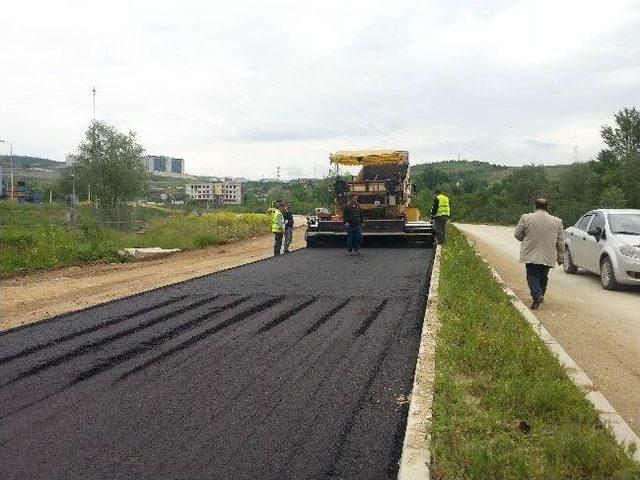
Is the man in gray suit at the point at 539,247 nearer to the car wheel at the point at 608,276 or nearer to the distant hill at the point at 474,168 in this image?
the car wheel at the point at 608,276

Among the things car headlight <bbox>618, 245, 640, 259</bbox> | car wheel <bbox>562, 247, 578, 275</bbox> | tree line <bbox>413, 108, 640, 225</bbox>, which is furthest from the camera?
tree line <bbox>413, 108, 640, 225</bbox>

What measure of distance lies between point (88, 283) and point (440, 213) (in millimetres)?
10774

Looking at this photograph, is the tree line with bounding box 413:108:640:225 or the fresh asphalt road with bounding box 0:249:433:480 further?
the tree line with bounding box 413:108:640:225

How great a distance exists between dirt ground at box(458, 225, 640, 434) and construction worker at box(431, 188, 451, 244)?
17.2ft

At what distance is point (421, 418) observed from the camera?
431 centimetres

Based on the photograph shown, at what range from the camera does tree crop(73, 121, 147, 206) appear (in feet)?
193

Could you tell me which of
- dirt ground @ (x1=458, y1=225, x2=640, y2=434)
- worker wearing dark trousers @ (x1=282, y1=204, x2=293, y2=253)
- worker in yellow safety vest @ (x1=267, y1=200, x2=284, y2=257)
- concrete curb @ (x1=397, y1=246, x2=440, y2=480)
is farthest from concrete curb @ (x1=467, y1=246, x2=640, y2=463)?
worker wearing dark trousers @ (x1=282, y1=204, x2=293, y2=253)

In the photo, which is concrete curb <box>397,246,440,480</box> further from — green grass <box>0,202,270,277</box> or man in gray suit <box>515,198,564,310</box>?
green grass <box>0,202,270,277</box>

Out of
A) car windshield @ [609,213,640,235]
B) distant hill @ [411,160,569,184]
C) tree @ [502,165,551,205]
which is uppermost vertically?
distant hill @ [411,160,569,184]

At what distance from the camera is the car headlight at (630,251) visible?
1110cm

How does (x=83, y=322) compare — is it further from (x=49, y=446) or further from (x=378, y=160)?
(x=378, y=160)

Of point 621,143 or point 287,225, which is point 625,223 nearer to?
point 287,225

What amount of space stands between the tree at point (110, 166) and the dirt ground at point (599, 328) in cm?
5105

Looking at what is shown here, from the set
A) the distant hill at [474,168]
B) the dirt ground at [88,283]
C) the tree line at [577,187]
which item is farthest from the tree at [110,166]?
the distant hill at [474,168]
